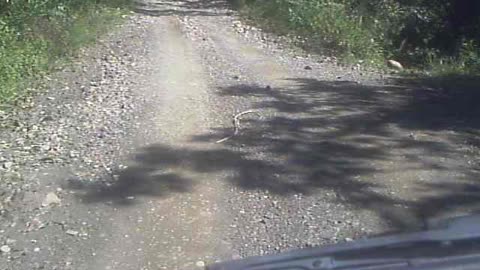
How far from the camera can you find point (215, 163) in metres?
7.85

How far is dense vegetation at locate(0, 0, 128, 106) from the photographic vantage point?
11250 millimetres

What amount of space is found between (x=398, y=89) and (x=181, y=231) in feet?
16.4

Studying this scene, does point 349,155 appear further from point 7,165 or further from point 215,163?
point 7,165

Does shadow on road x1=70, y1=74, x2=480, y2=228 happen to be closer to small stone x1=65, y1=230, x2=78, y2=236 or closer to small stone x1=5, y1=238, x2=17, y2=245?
small stone x1=65, y1=230, x2=78, y2=236

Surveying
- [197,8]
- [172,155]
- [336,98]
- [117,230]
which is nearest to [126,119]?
[172,155]

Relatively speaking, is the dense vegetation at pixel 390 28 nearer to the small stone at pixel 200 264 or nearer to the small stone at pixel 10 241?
the small stone at pixel 200 264

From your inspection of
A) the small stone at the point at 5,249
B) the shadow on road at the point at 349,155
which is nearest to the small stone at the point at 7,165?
the shadow on road at the point at 349,155

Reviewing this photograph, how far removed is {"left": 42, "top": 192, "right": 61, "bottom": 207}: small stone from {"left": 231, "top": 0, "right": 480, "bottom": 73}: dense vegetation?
6.64m

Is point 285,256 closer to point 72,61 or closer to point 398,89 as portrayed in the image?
point 398,89

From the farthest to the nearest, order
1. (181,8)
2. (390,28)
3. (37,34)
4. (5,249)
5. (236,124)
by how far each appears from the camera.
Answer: (181,8)
(390,28)
(37,34)
(236,124)
(5,249)

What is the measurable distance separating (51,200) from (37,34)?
6.28m

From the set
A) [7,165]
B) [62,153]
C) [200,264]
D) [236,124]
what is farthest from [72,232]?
[236,124]

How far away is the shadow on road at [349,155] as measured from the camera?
23.3 feet

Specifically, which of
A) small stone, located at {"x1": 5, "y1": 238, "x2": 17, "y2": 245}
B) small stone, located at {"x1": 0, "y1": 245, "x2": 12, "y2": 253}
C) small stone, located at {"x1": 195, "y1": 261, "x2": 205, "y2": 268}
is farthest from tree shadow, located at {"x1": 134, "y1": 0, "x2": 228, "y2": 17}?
small stone, located at {"x1": 195, "y1": 261, "x2": 205, "y2": 268}
